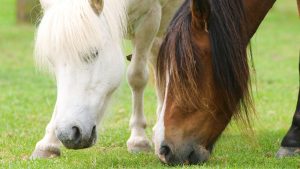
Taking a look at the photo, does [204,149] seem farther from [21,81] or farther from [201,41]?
[21,81]

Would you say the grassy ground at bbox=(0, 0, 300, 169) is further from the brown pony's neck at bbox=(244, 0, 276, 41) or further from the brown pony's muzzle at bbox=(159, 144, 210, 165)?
the brown pony's neck at bbox=(244, 0, 276, 41)

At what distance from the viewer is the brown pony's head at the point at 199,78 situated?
534 centimetres

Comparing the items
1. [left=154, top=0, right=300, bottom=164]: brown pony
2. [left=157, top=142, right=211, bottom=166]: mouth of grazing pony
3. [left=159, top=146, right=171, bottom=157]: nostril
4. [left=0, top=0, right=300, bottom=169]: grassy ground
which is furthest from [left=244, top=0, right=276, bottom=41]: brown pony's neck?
[left=159, top=146, right=171, bottom=157]: nostril

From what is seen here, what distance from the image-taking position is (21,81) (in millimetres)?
13555

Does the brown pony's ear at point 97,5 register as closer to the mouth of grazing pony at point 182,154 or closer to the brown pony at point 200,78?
the brown pony at point 200,78

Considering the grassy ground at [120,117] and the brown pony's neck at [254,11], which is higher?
the brown pony's neck at [254,11]

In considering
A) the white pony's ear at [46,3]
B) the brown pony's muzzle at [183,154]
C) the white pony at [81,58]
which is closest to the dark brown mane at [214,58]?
the brown pony's muzzle at [183,154]

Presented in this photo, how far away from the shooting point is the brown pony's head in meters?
5.34

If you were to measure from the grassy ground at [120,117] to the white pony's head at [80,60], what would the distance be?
0.31 metres

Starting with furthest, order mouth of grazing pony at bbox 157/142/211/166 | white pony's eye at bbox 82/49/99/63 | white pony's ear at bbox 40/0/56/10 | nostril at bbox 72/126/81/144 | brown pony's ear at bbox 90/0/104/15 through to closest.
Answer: white pony's ear at bbox 40/0/56/10 → brown pony's ear at bbox 90/0/104/15 → white pony's eye at bbox 82/49/99/63 → mouth of grazing pony at bbox 157/142/211/166 → nostril at bbox 72/126/81/144

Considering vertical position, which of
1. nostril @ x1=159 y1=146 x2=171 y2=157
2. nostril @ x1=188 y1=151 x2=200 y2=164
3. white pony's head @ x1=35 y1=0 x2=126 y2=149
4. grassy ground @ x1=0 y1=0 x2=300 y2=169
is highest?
white pony's head @ x1=35 y1=0 x2=126 y2=149

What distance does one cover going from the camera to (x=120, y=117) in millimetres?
10031

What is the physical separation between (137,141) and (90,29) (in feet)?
6.06

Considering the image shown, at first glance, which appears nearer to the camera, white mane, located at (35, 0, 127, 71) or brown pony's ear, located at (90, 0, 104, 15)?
white mane, located at (35, 0, 127, 71)
